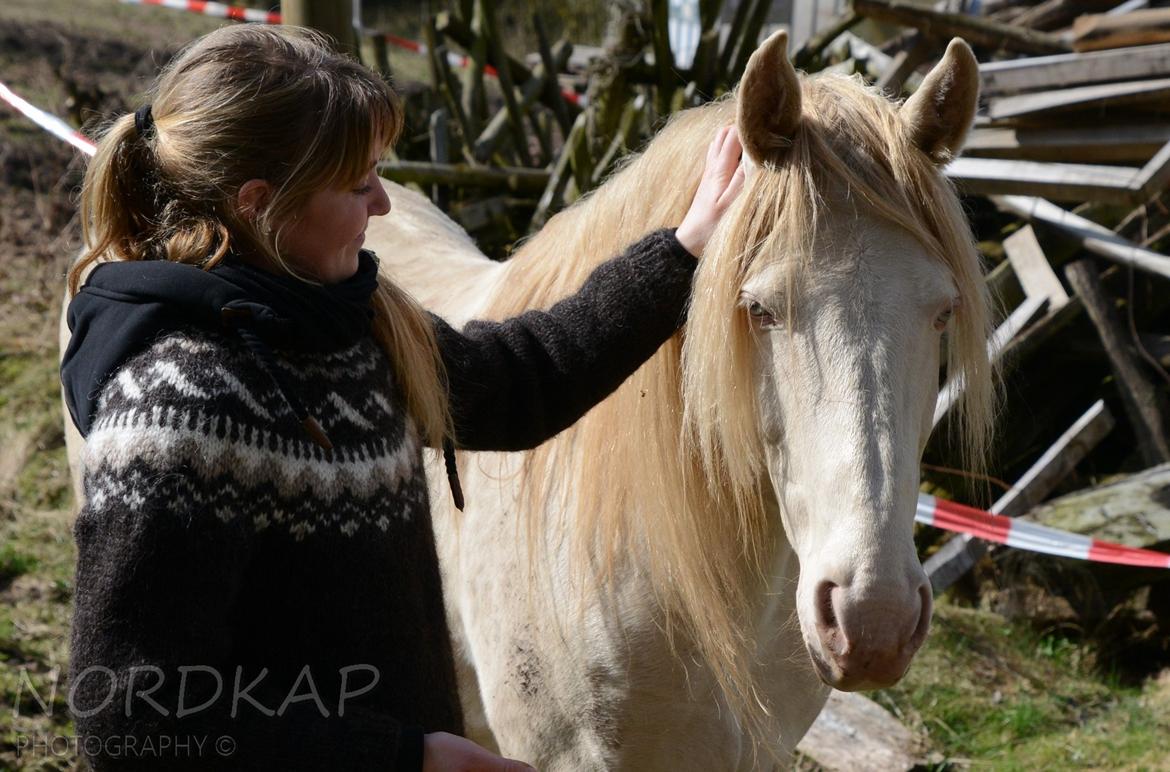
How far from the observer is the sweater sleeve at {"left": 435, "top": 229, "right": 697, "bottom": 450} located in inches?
70.7

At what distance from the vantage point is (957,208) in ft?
5.64

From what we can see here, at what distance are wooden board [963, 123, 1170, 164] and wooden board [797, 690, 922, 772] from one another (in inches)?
Answer: 93.7

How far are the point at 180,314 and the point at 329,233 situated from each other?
0.24m

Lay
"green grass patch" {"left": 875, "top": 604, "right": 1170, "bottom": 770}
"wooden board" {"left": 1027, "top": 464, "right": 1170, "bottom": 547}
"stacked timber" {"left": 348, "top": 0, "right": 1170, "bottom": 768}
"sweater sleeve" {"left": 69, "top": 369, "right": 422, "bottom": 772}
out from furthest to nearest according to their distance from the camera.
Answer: "stacked timber" {"left": 348, "top": 0, "right": 1170, "bottom": 768}
"wooden board" {"left": 1027, "top": 464, "right": 1170, "bottom": 547}
"green grass patch" {"left": 875, "top": 604, "right": 1170, "bottom": 770}
"sweater sleeve" {"left": 69, "top": 369, "right": 422, "bottom": 772}

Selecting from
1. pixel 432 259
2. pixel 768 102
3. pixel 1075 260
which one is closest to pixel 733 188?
pixel 768 102

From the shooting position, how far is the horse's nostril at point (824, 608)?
4.84 feet

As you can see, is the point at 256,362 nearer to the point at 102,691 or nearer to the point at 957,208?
the point at 102,691

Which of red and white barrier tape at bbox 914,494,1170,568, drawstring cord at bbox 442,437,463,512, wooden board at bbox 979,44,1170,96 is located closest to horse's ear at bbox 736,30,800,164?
drawstring cord at bbox 442,437,463,512

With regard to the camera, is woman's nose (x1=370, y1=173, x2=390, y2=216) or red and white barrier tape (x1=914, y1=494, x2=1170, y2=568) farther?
red and white barrier tape (x1=914, y1=494, x2=1170, y2=568)

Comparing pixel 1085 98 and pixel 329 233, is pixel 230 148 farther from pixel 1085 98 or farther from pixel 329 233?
pixel 1085 98

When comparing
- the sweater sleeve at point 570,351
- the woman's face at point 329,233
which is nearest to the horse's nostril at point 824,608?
the sweater sleeve at point 570,351

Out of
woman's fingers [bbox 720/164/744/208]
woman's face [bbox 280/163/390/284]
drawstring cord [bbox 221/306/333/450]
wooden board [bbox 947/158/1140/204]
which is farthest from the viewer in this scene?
wooden board [bbox 947/158/1140/204]

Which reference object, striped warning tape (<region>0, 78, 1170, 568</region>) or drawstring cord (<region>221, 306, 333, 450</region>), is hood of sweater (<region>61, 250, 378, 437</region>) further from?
striped warning tape (<region>0, 78, 1170, 568</region>)

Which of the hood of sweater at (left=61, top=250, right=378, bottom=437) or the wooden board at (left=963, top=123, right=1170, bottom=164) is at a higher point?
the hood of sweater at (left=61, top=250, right=378, bottom=437)
